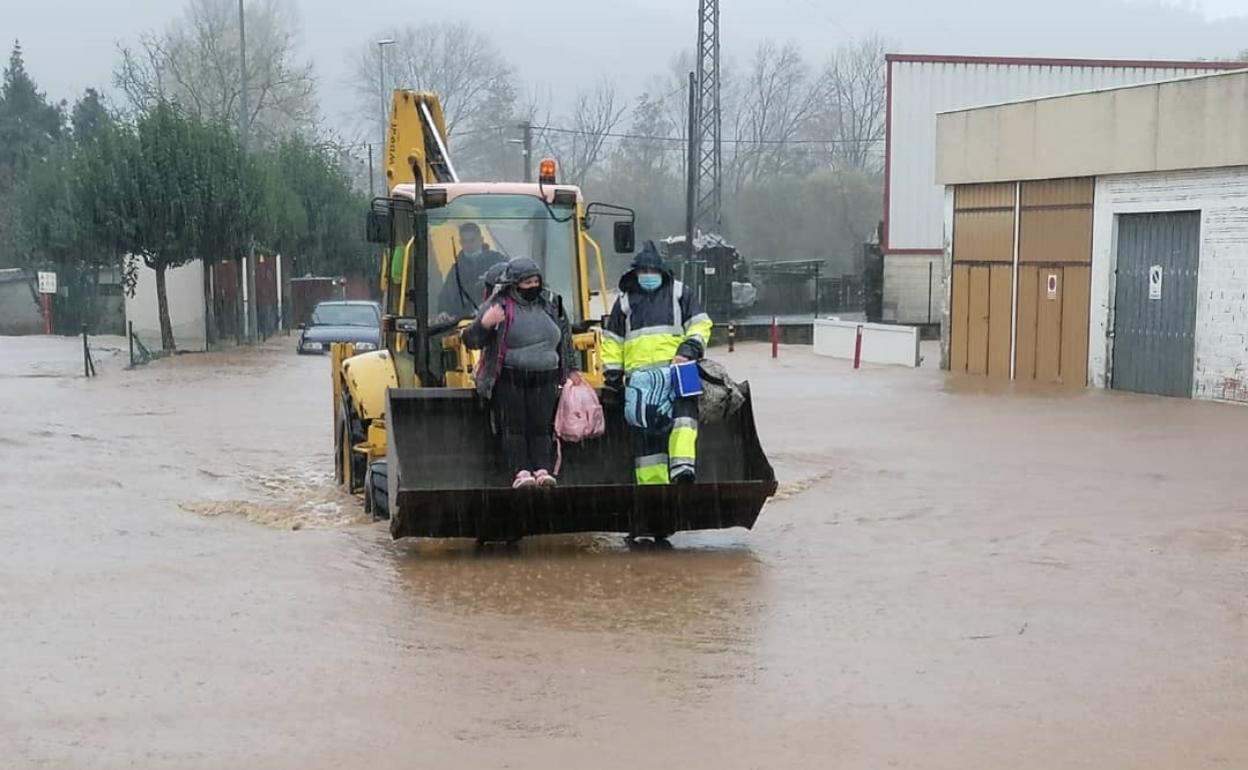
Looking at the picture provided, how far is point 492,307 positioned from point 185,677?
11.1ft

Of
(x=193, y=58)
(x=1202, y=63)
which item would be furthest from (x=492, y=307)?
(x=193, y=58)

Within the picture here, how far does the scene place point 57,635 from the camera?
25.5 ft

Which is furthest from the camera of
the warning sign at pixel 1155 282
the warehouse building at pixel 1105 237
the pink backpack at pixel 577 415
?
the warning sign at pixel 1155 282

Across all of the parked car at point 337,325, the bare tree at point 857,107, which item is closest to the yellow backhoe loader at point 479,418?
the parked car at point 337,325

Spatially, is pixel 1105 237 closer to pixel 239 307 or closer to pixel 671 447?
pixel 671 447

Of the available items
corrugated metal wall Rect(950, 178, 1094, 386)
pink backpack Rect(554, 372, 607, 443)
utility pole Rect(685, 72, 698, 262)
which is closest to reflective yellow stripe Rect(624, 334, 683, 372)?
pink backpack Rect(554, 372, 607, 443)

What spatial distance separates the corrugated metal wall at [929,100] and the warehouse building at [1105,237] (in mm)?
14548

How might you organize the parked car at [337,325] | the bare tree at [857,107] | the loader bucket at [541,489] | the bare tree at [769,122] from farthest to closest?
the bare tree at [857,107] → the bare tree at [769,122] → the parked car at [337,325] → the loader bucket at [541,489]

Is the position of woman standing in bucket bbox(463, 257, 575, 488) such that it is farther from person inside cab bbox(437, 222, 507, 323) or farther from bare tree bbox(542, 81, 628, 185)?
bare tree bbox(542, 81, 628, 185)

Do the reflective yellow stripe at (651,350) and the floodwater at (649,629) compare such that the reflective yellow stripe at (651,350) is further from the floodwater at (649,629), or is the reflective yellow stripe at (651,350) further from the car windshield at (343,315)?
the car windshield at (343,315)

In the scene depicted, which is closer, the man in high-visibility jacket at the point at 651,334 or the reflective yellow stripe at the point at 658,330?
the man in high-visibility jacket at the point at 651,334

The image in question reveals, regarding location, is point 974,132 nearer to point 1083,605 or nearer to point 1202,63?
point 1083,605

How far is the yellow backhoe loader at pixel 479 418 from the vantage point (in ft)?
31.3

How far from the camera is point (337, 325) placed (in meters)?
33.0
